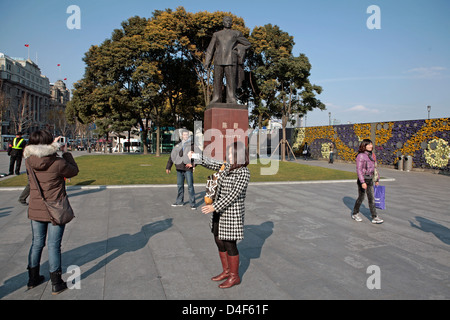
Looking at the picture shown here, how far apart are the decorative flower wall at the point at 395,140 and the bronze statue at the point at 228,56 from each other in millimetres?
12755

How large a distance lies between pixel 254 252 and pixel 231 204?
157 cm

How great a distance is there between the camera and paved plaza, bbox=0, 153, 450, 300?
11.0ft

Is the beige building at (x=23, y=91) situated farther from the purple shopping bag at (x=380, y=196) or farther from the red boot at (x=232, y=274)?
the red boot at (x=232, y=274)

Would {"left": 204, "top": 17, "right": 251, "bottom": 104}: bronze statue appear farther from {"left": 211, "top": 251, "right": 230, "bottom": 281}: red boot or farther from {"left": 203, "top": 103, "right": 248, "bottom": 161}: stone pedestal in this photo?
{"left": 211, "top": 251, "right": 230, "bottom": 281}: red boot

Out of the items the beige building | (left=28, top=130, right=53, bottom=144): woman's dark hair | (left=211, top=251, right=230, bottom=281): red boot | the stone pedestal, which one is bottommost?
(left=211, top=251, right=230, bottom=281): red boot

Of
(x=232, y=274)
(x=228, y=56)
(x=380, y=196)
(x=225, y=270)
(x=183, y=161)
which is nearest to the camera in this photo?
(x=232, y=274)

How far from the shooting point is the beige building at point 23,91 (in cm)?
6297

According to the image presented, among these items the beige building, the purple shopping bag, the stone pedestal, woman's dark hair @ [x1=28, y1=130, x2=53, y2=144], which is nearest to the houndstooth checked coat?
woman's dark hair @ [x1=28, y1=130, x2=53, y2=144]

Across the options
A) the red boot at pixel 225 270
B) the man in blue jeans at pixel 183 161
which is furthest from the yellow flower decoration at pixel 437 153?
the red boot at pixel 225 270

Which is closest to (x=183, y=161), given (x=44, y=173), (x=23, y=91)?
(x=44, y=173)

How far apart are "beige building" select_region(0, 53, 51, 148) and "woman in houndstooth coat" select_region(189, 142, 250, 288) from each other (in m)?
66.5

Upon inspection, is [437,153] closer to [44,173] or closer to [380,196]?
[380,196]

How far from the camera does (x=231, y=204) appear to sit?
10.9ft
